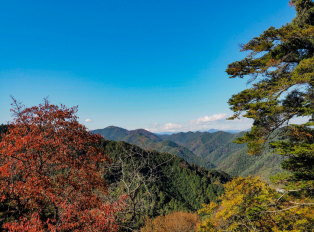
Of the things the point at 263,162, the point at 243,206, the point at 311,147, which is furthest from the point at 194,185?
the point at 263,162

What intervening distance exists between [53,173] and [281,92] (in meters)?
12.1

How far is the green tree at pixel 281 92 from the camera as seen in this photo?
6.88 metres

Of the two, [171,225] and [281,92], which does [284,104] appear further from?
[171,225]

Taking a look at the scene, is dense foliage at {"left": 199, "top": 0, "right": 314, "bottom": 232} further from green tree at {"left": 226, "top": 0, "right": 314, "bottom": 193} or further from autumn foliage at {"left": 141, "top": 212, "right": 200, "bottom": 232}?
autumn foliage at {"left": 141, "top": 212, "right": 200, "bottom": 232}

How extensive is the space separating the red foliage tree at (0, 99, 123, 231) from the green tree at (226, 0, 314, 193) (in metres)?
8.53

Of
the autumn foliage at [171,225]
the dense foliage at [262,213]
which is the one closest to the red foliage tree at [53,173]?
the dense foliage at [262,213]

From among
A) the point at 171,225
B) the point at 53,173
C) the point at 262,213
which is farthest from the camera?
the point at 171,225

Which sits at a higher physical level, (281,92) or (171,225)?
(281,92)

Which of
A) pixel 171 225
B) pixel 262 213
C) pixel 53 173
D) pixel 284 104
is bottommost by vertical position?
pixel 171 225

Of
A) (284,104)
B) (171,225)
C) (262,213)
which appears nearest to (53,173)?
(262,213)

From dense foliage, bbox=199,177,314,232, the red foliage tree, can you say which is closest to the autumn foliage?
dense foliage, bbox=199,177,314,232

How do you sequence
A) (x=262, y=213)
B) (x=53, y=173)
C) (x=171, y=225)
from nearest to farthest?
(x=53, y=173) < (x=262, y=213) < (x=171, y=225)

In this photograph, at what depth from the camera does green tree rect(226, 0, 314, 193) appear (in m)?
6.88

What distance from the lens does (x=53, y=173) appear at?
638 centimetres
